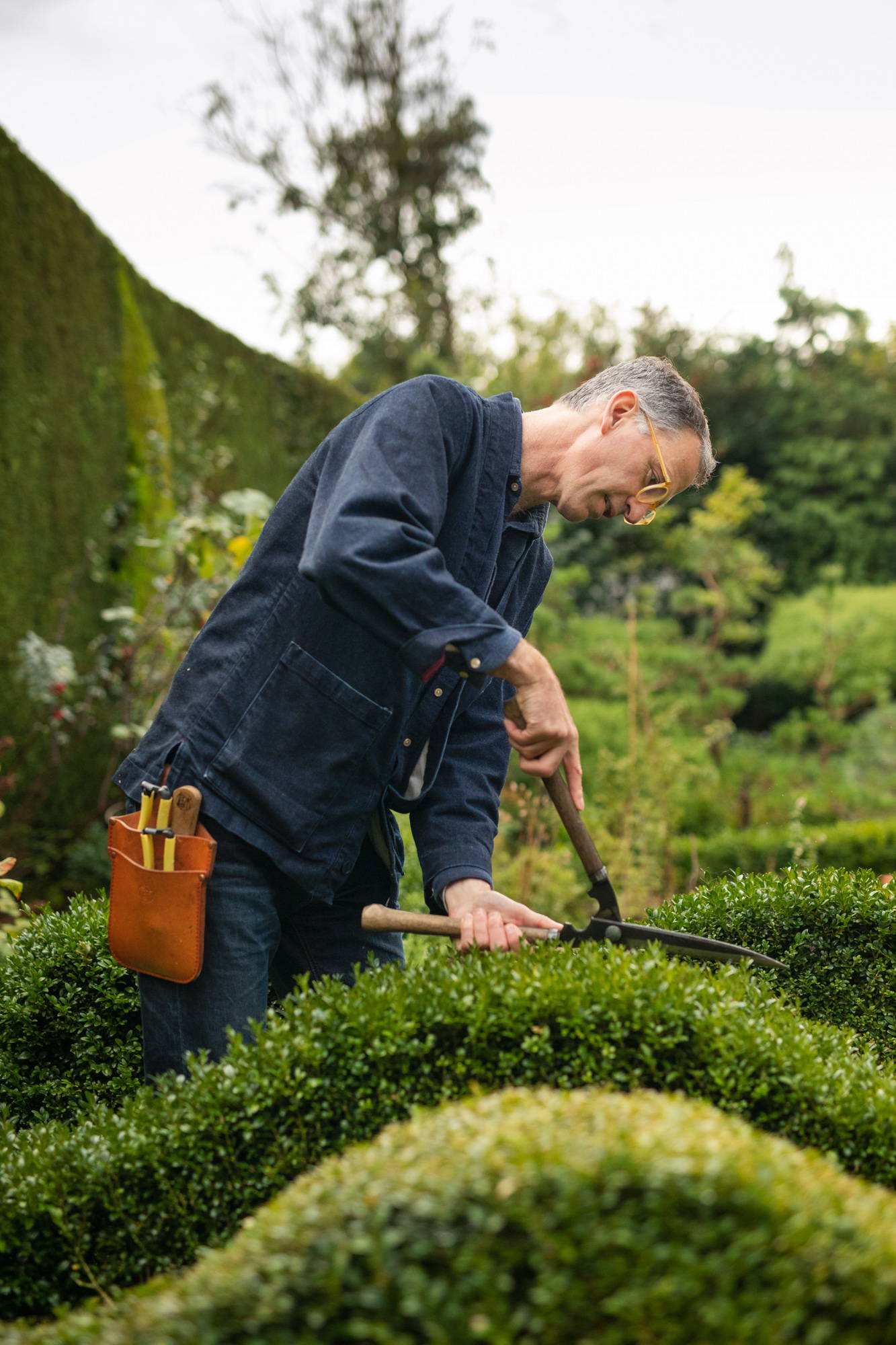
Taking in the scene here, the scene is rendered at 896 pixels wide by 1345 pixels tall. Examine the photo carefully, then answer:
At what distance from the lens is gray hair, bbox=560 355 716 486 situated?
2191 millimetres

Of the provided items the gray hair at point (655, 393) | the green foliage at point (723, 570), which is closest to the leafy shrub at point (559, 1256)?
the gray hair at point (655, 393)

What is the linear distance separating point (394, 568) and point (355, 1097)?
865 millimetres

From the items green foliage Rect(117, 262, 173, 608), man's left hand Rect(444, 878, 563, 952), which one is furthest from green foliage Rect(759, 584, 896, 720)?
man's left hand Rect(444, 878, 563, 952)

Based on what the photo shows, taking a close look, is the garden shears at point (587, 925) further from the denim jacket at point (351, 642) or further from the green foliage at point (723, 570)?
the green foliage at point (723, 570)

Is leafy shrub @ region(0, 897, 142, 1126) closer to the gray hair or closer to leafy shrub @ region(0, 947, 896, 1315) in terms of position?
leafy shrub @ region(0, 947, 896, 1315)

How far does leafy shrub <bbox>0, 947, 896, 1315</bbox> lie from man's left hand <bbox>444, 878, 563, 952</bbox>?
28 cm

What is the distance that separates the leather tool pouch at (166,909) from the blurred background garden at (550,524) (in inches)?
56.6

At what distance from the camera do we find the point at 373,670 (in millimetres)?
2047

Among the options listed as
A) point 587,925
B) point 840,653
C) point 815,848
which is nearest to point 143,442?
point 815,848

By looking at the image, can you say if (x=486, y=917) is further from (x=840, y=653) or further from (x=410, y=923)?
(x=840, y=653)

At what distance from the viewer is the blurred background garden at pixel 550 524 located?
17.8 ft

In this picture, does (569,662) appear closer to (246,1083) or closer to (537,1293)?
(246,1083)

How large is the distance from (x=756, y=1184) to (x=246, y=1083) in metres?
0.86

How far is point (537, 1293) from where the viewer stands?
3.14 ft
